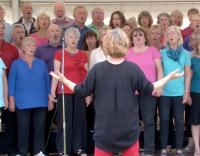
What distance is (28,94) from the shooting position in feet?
20.0

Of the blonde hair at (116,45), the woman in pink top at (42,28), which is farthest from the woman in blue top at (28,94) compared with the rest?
the blonde hair at (116,45)

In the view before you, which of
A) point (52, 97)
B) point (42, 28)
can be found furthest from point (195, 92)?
point (42, 28)

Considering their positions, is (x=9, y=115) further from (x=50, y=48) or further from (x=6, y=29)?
(x=6, y=29)

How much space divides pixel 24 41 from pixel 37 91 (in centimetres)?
63

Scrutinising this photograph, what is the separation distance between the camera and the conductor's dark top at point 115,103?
3992 mm

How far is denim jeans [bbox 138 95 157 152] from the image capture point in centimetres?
612

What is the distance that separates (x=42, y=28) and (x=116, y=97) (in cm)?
312

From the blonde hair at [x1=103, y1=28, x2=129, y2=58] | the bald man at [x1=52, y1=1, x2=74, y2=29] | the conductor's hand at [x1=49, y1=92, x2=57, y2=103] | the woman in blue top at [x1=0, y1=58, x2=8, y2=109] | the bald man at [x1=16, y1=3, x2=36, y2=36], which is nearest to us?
the blonde hair at [x1=103, y1=28, x2=129, y2=58]

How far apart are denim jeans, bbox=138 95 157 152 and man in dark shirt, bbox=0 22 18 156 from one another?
1602mm

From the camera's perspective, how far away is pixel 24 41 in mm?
6156

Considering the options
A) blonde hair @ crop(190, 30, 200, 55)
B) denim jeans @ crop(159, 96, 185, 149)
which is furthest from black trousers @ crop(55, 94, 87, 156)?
blonde hair @ crop(190, 30, 200, 55)

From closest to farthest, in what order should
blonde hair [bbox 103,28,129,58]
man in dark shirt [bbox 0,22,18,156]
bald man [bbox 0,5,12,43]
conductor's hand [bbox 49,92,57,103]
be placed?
blonde hair [bbox 103,28,129,58] < conductor's hand [bbox 49,92,57,103] < man in dark shirt [bbox 0,22,18,156] < bald man [bbox 0,5,12,43]

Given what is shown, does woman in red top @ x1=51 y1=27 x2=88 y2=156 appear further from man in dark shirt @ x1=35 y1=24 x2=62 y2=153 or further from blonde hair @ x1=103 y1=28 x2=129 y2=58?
blonde hair @ x1=103 y1=28 x2=129 y2=58

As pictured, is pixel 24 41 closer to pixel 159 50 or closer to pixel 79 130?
pixel 79 130
